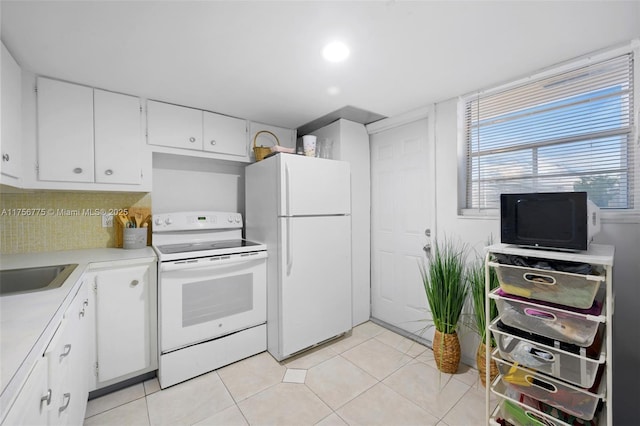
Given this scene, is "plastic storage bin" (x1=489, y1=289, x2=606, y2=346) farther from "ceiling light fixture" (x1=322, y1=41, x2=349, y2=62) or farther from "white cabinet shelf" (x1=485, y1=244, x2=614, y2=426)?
"ceiling light fixture" (x1=322, y1=41, x2=349, y2=62)

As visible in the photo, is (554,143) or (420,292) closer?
(554,143)

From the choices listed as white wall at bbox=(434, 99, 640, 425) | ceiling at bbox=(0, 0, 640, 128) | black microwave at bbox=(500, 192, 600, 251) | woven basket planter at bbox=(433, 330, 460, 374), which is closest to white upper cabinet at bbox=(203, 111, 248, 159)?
ceiling at bbox=(0, 0, 640, 128)

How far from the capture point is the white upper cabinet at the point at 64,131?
1.87m

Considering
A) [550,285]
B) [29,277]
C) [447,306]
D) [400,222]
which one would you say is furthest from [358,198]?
[29,277]

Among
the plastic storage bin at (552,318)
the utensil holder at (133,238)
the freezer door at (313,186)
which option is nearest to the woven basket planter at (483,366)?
the plastic storage bin at (552,318)

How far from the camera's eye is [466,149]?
90.7 inches

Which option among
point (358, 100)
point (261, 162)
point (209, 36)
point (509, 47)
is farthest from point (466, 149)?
point (209, 36)

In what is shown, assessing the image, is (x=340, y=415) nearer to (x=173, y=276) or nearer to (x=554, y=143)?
(x=173, y=276)

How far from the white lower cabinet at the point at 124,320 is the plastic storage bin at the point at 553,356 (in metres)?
2.24

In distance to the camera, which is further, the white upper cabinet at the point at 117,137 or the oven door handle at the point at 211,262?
the white upper cabinet at the point at 117,137

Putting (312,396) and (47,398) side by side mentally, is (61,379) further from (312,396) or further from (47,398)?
(312,396)

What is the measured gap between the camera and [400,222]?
2.79 m

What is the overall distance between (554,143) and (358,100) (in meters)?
1.43

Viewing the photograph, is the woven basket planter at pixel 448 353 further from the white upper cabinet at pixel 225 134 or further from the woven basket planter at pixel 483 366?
the white upper cabinet at pixel 225 134
